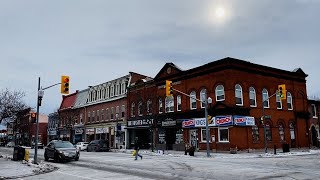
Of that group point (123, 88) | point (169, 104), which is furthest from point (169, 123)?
point (123, 88)

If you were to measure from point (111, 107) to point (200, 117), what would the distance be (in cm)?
2154

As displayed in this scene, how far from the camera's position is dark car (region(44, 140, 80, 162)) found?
24.7 m

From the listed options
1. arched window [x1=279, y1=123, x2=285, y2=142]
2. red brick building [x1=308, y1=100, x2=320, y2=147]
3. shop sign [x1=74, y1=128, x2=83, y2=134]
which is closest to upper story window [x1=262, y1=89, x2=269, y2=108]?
arched window [x1=279, y1=123, x2=285, y2=142]

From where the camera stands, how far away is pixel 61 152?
971 inches

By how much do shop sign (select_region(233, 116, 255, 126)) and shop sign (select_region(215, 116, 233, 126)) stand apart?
58cm

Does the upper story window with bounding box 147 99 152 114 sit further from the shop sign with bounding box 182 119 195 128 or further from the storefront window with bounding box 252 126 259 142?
the storefront window with bounding box 252 126 259 142

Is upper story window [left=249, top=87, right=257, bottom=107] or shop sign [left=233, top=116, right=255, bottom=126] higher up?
upper story window [left=249, top=87, right=257, bottom=107]

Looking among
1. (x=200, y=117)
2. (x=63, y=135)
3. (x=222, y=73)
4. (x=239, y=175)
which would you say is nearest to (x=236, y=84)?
(x=222, y=73)

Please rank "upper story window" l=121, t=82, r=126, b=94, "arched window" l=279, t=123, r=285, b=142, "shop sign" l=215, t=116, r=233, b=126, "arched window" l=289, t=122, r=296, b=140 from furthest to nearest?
"upper story window" l=121, t=82, r=126, b=94, "arched window" l=289, t=122, r=296, b=140, "arched window" l=279, t=123, r=285, b=142, "shop sign" l=215, t=116, r=233, b=126

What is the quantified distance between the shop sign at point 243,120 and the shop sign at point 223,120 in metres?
0.58

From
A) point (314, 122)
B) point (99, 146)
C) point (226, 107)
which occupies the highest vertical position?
point (226, 107)

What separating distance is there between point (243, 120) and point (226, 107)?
2.32 m

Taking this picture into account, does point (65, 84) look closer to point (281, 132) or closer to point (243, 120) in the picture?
point (243, 120)

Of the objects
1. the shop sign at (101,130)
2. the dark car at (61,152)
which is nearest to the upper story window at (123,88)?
the shop sign at (101,130)
